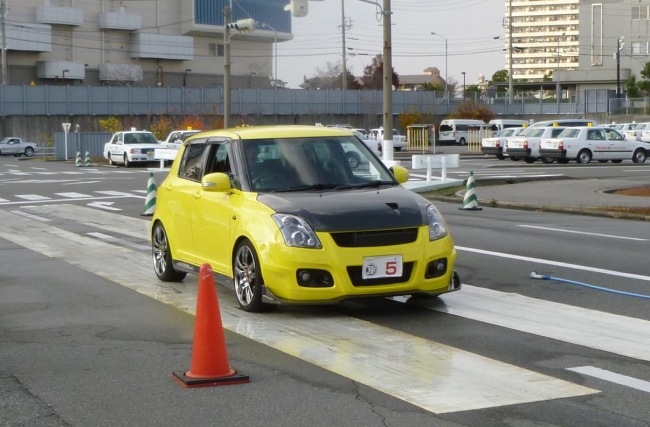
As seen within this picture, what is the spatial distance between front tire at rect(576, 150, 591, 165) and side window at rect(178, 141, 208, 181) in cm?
3216

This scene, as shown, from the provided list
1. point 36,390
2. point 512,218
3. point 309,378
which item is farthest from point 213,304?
point 512,218

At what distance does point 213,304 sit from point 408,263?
2.59 metres

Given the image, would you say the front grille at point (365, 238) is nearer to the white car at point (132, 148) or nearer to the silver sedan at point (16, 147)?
the white car at point (132, 148)

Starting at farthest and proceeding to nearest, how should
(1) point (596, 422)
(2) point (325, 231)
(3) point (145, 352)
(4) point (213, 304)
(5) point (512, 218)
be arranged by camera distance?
1. (5) point (512, 218)
2. (2) point (325, 231)
3. (3) point (145, 352)
4. (4) point (213, 304)
5. (1) point (596, 422)

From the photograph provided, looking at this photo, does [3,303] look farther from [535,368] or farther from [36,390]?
[535,368]

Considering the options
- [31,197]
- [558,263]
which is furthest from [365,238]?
[31,197]

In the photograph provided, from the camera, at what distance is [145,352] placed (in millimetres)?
7605

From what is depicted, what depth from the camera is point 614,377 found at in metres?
6.63

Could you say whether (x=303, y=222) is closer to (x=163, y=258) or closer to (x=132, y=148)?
(x=163, y=258)

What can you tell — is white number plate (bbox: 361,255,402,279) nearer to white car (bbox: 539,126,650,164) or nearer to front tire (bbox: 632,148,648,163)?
white car (bbox: 539,126,650,164)

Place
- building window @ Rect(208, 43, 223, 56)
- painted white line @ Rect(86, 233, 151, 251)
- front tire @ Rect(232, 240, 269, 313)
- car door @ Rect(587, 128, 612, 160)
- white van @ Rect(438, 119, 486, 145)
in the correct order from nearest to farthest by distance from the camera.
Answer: front tire @ Rect(232, 240, 269, 313)
painted white line @ Rect(86, 233, 151, 251)
car door @ Rect(587, 128, 612, 160)
white van @ Rect(438, 119, 486, 145)
building window @ Rect(208, 43, 223, 56)

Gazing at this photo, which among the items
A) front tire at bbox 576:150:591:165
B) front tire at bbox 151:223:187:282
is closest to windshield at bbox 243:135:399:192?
front tire at bbox 151:223:187:282

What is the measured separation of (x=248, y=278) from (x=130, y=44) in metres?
92.1

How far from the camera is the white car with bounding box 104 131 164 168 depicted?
4644 cm
